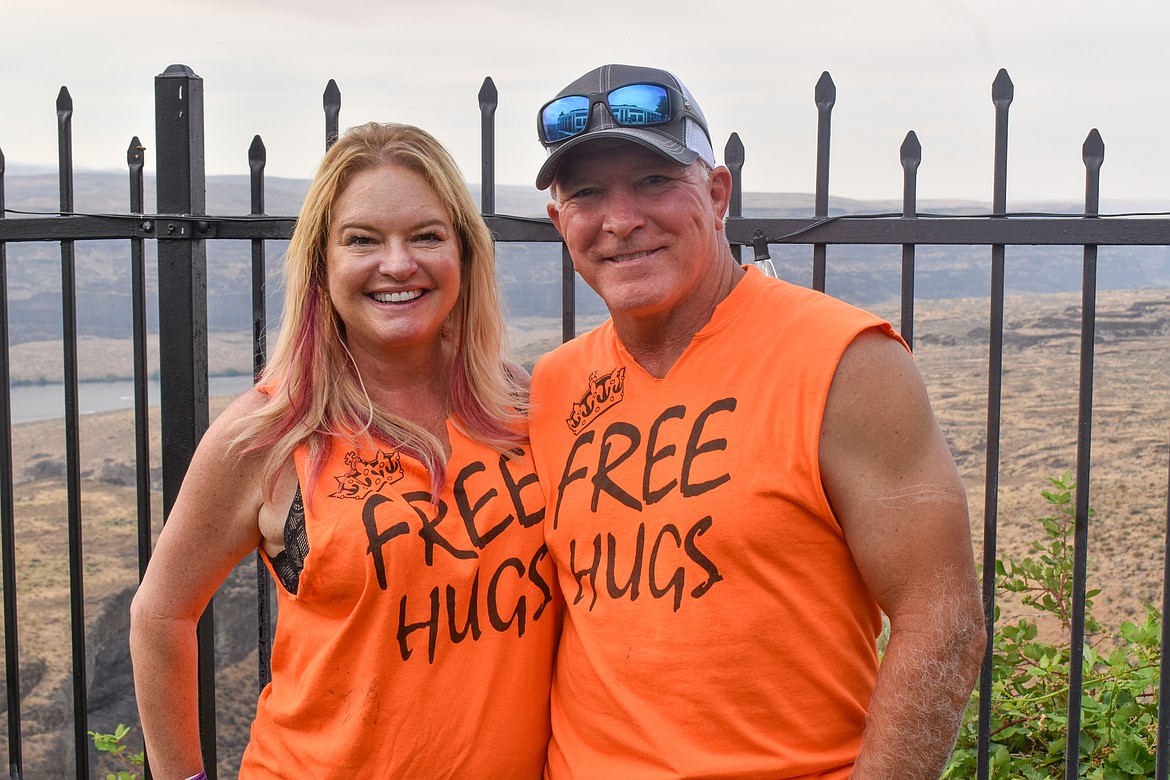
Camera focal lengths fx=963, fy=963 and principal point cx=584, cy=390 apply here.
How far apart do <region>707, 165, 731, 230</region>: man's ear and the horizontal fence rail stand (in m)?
0.47

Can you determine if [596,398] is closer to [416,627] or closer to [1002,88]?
[416,627]

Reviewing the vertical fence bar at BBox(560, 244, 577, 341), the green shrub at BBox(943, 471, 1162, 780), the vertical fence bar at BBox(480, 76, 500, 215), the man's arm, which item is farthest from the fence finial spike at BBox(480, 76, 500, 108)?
the green shrub at BBox(943, 471, 1162, 780)

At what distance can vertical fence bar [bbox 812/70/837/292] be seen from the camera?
263cm

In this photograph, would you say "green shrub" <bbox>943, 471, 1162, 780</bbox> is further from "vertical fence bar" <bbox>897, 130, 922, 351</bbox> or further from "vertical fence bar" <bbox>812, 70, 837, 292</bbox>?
"vertical fence bar" <bbox>812, 70, 837, 292</bbox>

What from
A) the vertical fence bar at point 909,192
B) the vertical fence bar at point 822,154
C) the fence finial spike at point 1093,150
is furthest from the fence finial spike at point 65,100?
the fence finial spike at point 1093,150

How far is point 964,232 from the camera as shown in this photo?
2529mm

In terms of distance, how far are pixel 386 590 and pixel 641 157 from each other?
3.41ft

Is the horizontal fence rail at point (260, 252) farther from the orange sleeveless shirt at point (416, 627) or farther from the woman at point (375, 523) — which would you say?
the orange sleeveless shirt at point (416, 627)

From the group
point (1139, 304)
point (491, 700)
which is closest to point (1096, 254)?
point (491, 700)

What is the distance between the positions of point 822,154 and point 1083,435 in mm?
1033

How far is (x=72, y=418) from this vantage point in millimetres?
3258

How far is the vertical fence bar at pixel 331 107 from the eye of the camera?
9.46ft

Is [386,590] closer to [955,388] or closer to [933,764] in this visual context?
[933,764]

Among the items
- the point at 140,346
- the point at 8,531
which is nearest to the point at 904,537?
the point at 140,346
